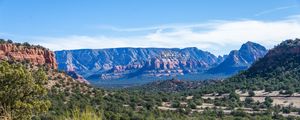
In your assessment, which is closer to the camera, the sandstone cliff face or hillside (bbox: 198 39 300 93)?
the sandstone cliff face

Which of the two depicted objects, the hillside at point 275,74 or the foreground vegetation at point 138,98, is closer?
the foreground vegetation at point 138,98

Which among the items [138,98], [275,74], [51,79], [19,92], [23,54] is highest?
[23,54]

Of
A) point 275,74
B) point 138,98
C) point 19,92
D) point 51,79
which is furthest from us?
point 275,74

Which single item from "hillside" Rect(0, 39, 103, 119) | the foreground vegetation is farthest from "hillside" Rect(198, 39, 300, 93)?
"hillside" Rect(0, 39, 103, 119)

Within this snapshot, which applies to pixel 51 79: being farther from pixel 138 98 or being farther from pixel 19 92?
pixel 19 92

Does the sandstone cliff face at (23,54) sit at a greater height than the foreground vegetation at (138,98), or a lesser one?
greater

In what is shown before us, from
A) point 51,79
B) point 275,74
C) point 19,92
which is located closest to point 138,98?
point 51,79

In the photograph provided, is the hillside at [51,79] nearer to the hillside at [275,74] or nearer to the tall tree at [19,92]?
the tall tree at [19,92]

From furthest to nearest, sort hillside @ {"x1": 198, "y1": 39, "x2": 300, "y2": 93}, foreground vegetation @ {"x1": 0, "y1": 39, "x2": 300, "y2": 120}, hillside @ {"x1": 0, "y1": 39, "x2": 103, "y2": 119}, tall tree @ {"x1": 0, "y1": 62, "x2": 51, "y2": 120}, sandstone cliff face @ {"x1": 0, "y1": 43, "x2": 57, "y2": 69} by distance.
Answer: hillside @ {"x1": 198, "y1": 39, "x2": 300, "y2": 93}, sandstone cliff face @ {"x1": 0, "y1": 43, "x2": 57, "y2": 69}, hillside @ {"x1": 0, "y1": 39, "x2": 103, "y2": 119}, foreground vegetation @ {"x1": 0, "y1": 39, "x2": 300, "y2": 120}, tall tree @ {"x1": 0, "y1": 62, "x2": 51, "y2": 120}

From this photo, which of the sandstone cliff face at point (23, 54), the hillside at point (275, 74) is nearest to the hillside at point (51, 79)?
the sandstone cliff face at point (23, 54)

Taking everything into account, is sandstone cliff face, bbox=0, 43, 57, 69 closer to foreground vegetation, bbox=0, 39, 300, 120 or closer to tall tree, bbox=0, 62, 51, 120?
foreground vegetation, bbox=0, 39, 300, 120

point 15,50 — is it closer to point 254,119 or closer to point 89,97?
point 89,97

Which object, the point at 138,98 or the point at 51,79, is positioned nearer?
the point at 51,79
